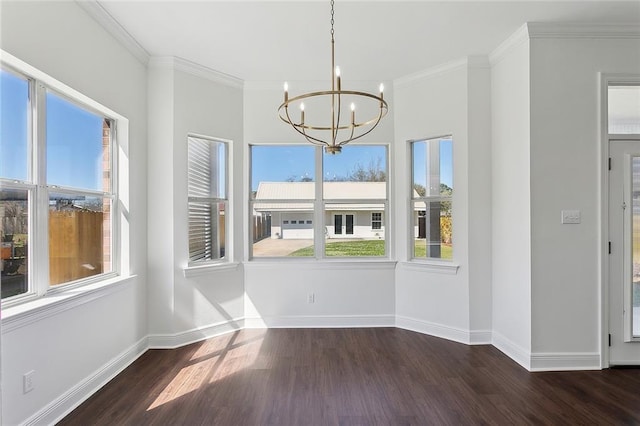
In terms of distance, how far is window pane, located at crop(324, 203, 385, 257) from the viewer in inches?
169

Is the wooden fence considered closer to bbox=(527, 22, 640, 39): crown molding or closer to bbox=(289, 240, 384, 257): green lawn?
bbox=(289, 240, 384, 257): green lawn

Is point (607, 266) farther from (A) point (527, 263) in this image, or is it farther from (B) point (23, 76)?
(B) point (23, 76)

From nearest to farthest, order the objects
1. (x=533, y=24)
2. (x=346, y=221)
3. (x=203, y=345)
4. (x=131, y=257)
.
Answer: (x=533, y=24)
(x=131, y=257)
(x=203, y=345)
(x=346, y=221)

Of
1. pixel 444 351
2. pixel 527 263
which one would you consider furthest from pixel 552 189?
pixel 444 351

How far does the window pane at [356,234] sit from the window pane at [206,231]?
129 cm

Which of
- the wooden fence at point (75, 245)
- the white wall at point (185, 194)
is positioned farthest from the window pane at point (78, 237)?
the white wall at point (185, 194)

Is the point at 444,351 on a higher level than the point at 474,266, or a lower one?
lower

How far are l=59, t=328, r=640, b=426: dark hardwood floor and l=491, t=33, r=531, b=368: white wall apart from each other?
1.10ft

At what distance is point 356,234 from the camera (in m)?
4.31

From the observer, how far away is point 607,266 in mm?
2961

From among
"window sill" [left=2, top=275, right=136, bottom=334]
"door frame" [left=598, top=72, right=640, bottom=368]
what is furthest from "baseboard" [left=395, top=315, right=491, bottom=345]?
"window sill" [left=2, top=275, right=136, bottom=334]

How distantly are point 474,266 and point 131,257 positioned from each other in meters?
3.45

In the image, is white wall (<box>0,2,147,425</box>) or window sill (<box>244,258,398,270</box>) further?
window sill (<box>244,258,398,270</box>)

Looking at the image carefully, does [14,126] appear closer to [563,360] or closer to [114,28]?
[114,28]
